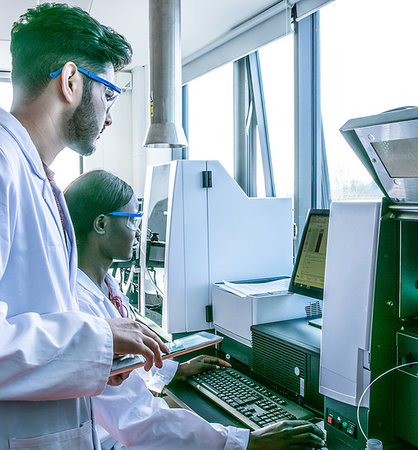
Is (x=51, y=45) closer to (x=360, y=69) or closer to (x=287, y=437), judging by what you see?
(x=287, y=437)

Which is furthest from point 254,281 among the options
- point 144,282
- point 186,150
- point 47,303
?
point 186,150

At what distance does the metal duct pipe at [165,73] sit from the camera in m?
2.25

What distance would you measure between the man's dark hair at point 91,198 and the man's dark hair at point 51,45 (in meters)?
0.59

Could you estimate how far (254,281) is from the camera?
83.8 inches

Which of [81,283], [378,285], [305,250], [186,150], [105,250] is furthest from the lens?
[186,150]

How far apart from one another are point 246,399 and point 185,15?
232 cm

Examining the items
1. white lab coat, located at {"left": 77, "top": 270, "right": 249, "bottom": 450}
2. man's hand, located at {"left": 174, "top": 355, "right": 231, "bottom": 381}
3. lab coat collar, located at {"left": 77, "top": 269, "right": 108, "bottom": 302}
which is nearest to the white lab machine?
man's hand, located at {"left": 174, "top": 355, "right": 231, "bottom": 381}

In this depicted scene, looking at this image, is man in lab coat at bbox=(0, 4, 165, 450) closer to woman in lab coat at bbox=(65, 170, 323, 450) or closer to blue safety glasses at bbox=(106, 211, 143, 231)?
woman in lab coat at bbox=(65, 170, 323, 450)

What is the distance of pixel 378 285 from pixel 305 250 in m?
0.67

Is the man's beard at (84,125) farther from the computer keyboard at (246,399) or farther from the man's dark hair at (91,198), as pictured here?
the computer keyboard at (246,399)

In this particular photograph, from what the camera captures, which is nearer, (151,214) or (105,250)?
(105,250)

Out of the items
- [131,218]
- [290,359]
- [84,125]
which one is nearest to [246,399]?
[290,359]

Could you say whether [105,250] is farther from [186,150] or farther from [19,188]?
[186,150]

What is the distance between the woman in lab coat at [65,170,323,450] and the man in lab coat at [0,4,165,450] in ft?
0.74
